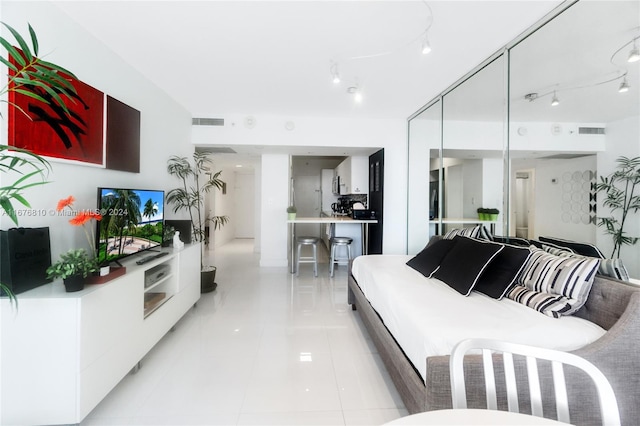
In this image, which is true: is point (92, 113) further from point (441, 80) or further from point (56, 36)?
point (441, 80)

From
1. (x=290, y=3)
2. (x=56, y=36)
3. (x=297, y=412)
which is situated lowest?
(x=297, y=412)

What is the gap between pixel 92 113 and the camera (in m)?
2.25

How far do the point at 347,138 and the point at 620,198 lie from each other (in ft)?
11.3

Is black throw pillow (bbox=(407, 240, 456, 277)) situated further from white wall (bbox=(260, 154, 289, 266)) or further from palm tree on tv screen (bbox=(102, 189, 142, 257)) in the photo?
white wall (bbox=(260, 154, 289, 266))

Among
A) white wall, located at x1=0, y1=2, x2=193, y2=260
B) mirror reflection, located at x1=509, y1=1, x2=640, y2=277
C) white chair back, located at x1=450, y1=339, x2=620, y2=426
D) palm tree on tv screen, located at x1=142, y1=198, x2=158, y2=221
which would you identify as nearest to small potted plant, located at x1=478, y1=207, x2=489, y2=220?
mirror reflection, located at x1=509, y1=1, x2=640, y2=277

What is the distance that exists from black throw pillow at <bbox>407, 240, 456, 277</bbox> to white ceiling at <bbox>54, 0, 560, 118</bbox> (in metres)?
1.86

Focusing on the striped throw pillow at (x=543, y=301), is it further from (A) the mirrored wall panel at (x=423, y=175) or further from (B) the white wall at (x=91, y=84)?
(B) the white wall at (x=91, y=84)

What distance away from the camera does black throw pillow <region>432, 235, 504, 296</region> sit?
6.65ft

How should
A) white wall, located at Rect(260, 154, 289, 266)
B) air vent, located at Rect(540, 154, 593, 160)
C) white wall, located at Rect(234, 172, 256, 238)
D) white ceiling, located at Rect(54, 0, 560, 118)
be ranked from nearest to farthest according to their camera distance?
air vent, located at Rect(540, 154, 593, 160) → white ceiling, located at Rect(54, 0, 560, 118) → white wall, located at Rect(260, 154, 289, 266) → white wall, located at Rect(234, 172, 256, 238)

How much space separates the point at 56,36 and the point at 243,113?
2553 millimetres

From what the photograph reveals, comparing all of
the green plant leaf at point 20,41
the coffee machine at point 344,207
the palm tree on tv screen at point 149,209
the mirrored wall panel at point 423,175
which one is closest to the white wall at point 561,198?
the mirrored wall panel at point 423,175

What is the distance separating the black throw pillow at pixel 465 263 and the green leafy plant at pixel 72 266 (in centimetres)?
247

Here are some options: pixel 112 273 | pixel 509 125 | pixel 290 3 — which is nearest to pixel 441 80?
pixel 509 125

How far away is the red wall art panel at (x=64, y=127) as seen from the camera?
5.59ft
